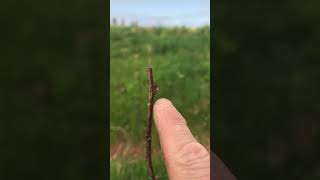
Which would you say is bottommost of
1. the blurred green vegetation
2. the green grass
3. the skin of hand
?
the green grass

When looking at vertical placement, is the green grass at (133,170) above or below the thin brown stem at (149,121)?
below

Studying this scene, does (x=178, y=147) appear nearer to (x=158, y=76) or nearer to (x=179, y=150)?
(x=179, y=150)

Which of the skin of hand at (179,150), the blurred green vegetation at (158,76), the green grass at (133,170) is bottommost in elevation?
the green grass at (133,170)

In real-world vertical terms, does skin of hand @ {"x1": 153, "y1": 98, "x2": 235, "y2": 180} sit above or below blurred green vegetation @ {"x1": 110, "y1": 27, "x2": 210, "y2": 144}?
below
